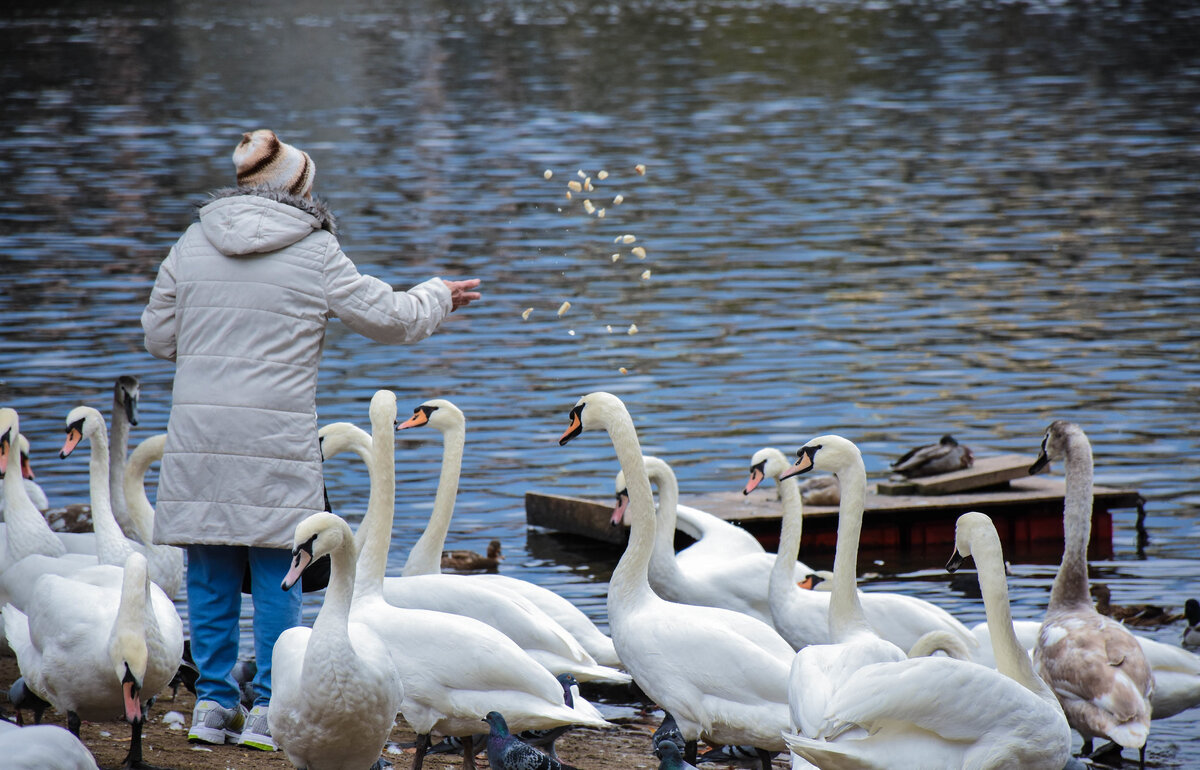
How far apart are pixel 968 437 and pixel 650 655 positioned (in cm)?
774

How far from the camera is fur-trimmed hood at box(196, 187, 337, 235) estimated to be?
671cm

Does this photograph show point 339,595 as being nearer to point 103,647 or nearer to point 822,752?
point 103,647

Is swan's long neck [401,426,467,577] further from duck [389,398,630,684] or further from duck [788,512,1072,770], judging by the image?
duck [788,512,1072,770]

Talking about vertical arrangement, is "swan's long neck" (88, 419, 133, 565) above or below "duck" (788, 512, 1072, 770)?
below

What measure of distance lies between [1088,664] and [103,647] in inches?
161

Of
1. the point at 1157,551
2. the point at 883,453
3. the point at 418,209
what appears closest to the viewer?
the point at 1157,551

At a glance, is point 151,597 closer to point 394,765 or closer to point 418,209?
point 394,765

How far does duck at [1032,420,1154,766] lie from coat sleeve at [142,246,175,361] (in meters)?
4.04

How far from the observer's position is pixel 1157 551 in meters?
11.4

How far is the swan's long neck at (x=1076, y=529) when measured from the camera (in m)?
8.13

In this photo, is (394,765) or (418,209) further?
(418,209)

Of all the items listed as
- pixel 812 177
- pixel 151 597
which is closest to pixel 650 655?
pixel 151 597

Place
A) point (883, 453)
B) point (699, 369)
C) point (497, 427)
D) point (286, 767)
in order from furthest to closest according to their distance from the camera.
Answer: point (699, 369) < point (497, 427) < point (883, 453) < point (286, 767)

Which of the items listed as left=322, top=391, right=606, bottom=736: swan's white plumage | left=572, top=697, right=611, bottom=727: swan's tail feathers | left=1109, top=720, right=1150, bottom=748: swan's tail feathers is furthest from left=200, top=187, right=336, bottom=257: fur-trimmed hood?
left=1109, top=720, right=1150, bottom=748: swan's tail feathers
